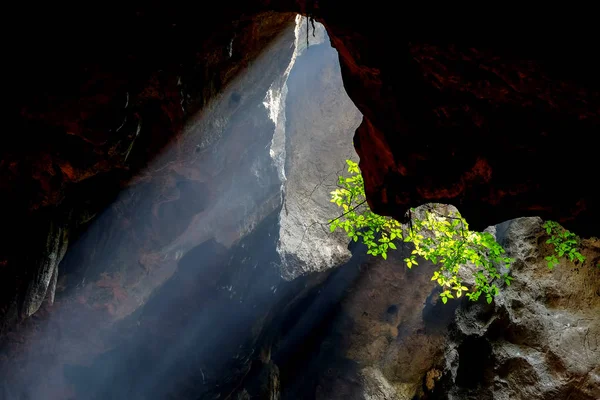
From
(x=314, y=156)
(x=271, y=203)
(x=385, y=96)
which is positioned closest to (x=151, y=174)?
(x=271, y=203)

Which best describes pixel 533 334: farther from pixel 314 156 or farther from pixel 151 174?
pixel 151 174

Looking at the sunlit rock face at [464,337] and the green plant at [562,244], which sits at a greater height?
the green plant at [562,244]

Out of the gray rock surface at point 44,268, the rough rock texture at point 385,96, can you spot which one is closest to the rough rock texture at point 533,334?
the rough rock texture at point 385,96

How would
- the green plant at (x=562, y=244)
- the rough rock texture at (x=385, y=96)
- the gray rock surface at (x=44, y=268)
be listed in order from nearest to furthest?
the rough rock texture at (x=385, y=96) → the green plant at (x=562, y=244) → the gray rock surface at (x=44, y=268)

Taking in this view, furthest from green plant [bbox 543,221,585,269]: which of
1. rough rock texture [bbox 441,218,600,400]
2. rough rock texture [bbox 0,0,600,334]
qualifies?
rough rock texture [bbox 0,0,600,334]

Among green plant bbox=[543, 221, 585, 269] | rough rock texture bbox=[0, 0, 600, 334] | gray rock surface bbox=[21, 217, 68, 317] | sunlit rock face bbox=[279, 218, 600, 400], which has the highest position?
rough rock texture bbox=[0, 0, 600, 334]

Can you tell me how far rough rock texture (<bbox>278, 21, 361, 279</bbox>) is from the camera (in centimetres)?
1239

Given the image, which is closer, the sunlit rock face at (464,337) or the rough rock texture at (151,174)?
the rough rock texture at (151,174)

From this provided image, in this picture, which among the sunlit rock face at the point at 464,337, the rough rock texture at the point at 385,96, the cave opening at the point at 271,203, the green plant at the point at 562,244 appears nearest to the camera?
the rough rock texture at the point at 385,96

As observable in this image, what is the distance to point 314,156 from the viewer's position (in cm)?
1566

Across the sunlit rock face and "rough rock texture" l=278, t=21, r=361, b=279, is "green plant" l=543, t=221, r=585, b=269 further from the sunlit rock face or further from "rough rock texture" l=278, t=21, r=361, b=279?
"rough rock texture" l=278, t=21, r=361, b=279

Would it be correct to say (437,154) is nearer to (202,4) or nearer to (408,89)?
(408,89)

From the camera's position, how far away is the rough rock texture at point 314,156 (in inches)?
488

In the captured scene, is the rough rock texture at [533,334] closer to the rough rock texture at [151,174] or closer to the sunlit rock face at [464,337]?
the sunlit rock face at [464,337]
